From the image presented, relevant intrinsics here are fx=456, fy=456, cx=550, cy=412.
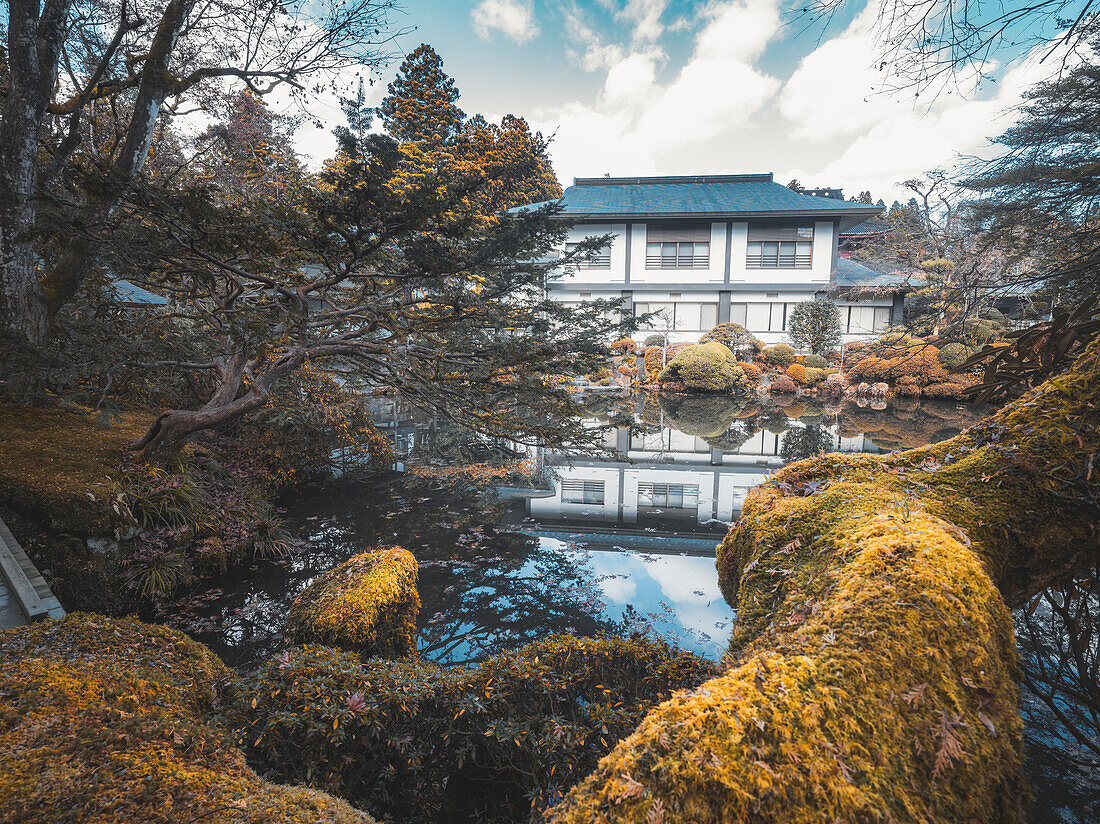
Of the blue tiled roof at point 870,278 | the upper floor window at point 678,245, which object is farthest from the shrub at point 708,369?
the blue tiled roof at point 870,278

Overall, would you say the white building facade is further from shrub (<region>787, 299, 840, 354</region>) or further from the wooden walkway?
the wooden walkway

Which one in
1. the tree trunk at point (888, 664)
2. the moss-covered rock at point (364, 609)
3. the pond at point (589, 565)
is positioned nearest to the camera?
the tree trunk at point (888, 664)

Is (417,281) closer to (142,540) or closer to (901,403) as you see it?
(142,540)

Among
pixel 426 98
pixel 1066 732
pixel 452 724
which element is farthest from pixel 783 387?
pixel 426 98

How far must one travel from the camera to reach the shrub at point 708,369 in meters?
17.2

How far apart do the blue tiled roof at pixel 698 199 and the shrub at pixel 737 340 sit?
19.0ft

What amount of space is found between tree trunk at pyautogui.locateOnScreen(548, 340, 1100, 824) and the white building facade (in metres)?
20.7

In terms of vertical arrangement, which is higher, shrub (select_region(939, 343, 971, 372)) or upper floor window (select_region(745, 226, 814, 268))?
upper floor window (select_region(745, 226, 814, 268))

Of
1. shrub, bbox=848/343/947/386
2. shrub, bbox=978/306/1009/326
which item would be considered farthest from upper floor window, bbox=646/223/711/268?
shrub, bbox=978/306/1009/326

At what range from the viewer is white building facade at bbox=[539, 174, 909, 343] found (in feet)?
70.6

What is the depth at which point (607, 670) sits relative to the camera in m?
2.31

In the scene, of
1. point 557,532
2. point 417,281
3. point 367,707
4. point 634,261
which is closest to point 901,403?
point 634,261

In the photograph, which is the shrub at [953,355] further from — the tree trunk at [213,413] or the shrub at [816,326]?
the tree trunk at [213,413]

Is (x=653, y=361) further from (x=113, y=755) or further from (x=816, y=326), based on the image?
(x=113, y=755)
